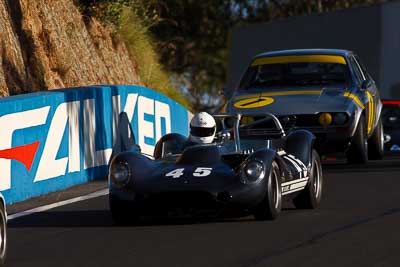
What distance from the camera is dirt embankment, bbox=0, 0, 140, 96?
22.5 meters

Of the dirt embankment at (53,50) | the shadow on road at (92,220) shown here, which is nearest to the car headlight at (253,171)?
the shadow on road at (92,220)

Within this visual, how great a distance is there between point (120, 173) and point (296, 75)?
743 cm

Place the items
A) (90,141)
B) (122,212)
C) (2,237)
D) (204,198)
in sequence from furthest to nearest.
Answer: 1. (90,141)
2. (122,212)
3. (204,198)
4. (2,237)

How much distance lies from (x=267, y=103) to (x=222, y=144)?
5.28 meters

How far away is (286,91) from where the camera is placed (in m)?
19.0

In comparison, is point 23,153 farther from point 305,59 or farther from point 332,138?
point 305,59

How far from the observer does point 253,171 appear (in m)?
12.2

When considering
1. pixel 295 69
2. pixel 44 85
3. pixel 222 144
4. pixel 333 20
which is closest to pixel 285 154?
pixel 222 144

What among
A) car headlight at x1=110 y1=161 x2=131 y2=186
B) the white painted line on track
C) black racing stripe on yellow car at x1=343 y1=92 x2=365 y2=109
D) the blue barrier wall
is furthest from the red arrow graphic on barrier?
black racing stripe on yellow car at x1=343 y1=92 x2=365 y2=109

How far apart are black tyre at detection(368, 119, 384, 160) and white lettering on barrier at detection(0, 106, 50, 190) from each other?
6.36 m

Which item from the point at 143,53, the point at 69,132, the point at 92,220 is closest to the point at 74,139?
the point at 69,132

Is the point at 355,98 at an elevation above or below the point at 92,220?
below

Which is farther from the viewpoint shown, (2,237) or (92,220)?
(92,220)

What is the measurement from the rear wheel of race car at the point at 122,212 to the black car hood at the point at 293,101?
5.91m
